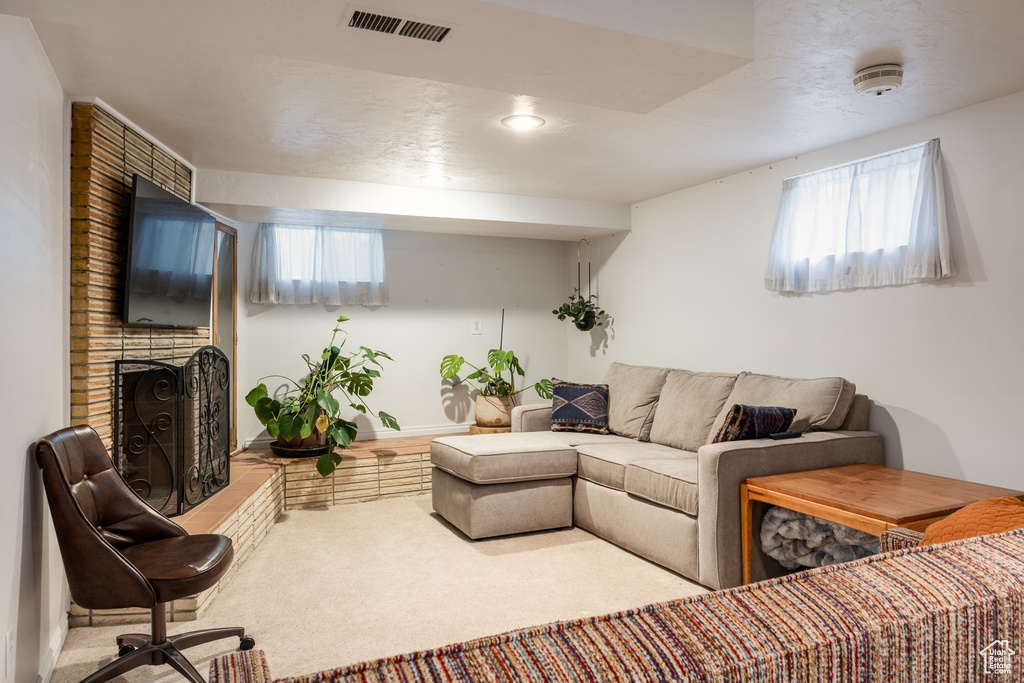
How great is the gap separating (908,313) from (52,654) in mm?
3962

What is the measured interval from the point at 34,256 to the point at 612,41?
2.05 metres

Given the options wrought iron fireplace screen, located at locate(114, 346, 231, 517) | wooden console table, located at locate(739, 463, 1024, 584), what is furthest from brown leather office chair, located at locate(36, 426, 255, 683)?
wooden console table, located at locate(739, 463, 1024, 584)

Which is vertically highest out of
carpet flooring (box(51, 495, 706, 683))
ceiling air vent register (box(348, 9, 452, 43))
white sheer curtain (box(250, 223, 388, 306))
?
ceiling air vent register (box(348, 9, 452, 43))

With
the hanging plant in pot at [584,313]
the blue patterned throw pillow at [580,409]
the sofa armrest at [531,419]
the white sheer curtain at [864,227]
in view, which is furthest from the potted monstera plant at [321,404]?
the white sheer curtain at [864,227]

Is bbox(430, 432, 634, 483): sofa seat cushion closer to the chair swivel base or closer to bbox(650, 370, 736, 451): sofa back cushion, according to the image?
bbox(650, 370, 736, 451): sofa back cushion

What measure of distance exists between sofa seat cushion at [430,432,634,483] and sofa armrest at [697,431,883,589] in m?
1.04

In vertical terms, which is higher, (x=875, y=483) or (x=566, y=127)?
(x=566, y=127)

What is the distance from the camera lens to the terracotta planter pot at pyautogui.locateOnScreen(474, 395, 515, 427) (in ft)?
17.6

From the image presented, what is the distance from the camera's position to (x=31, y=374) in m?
2.15

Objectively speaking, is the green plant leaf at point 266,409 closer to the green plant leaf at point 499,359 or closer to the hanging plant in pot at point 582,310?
the green plant leaf at point 499,359

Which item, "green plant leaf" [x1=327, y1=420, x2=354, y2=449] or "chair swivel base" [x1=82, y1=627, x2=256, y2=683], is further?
"green plant leaf" [x1=327, y1=420, x2=354, y2=449]

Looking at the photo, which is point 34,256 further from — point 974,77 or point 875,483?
point 974,77

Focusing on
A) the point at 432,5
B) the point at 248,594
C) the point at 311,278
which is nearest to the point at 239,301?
the point at 311,278

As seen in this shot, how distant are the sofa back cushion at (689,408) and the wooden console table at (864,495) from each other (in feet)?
2.78
